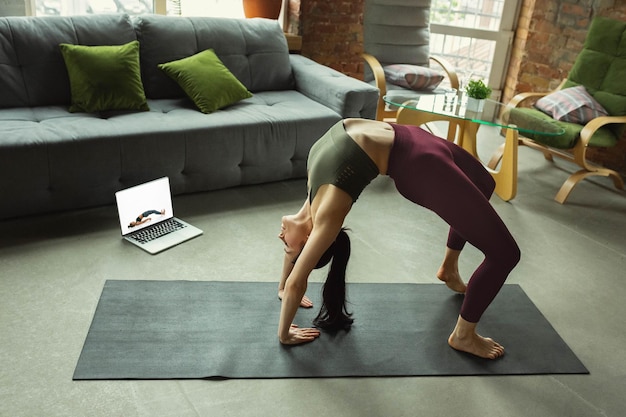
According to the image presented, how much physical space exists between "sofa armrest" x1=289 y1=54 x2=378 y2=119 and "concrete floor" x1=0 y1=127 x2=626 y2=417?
498 millimetres

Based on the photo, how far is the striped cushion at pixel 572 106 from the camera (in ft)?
13.2

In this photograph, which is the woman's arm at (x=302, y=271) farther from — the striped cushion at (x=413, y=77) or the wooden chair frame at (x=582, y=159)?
the striped cushion at (x=413, y=77)

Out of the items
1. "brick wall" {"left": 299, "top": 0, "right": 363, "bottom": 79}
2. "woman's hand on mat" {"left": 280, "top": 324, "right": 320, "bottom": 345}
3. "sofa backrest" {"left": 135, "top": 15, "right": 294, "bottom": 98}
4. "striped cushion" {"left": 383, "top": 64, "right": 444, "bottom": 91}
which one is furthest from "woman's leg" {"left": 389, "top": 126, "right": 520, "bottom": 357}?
"brick wall" {"left": 299, "top": 0, "right": 363, "bottom": 79}

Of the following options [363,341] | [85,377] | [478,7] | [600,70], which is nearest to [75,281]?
[85,377]

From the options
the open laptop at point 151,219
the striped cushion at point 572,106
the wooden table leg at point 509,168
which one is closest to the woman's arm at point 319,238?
the open laptop at point 151,219

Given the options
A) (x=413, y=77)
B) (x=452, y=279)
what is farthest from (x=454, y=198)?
(x=413, y=77)

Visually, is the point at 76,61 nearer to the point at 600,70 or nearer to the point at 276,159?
the point at 276,159

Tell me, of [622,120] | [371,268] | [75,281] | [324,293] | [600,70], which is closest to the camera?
[324,293]

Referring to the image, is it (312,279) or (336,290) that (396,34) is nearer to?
(312,279)

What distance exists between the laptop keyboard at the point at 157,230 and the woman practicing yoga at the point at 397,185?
94cm

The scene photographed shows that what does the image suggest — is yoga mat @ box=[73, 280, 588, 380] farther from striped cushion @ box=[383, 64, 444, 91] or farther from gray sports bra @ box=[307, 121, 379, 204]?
striped cushion @ box=[383, 64, 444, 91]

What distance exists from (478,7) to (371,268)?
3140 mm

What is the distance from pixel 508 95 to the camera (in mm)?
5164

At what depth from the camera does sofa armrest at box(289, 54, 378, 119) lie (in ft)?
12.2
